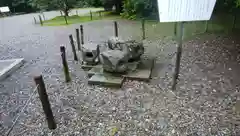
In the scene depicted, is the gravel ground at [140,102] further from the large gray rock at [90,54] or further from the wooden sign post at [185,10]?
the wooden sign post at [185,10]

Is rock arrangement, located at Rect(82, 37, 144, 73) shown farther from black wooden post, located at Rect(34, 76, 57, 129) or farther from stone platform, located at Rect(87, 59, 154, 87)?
black wooden post, located at Rect(34, 76, 57, 129)

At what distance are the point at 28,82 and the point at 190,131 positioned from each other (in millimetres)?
4081

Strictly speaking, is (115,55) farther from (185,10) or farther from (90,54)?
(185,10)

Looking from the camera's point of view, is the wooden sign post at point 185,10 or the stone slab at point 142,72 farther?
the stone slab at point 142,72

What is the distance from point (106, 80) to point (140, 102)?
110cm

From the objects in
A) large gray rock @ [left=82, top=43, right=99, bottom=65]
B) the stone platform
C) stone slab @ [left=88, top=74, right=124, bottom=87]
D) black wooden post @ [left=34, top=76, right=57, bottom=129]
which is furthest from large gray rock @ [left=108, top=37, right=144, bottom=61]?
black wooden post @ [left=34, top=76, right=57, bottom=129]

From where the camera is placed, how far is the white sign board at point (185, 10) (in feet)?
10.6

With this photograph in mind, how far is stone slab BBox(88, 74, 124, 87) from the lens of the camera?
4.54 meters

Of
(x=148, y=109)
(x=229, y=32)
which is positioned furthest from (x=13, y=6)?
(x=148, y=109)

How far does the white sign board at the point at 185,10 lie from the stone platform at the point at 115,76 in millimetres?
1816

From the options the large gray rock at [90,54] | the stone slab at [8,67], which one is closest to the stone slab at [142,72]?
the large gray rock at [90,54]

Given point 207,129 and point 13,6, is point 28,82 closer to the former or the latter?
point 207,129

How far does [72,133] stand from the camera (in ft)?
Result: 10.4

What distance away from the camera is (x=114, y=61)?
185 inches
